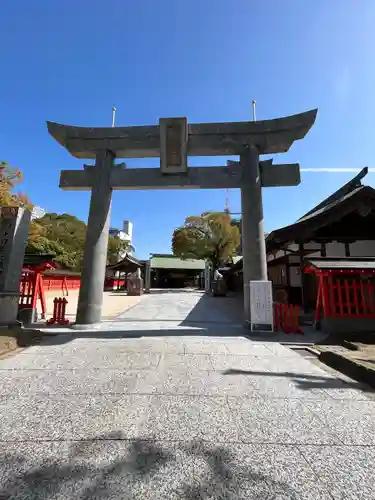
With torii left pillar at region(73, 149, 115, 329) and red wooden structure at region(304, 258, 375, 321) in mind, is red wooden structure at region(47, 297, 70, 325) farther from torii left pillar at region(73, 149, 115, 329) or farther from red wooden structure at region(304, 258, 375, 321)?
red wooden structure at region(304, 258, 375, 321)

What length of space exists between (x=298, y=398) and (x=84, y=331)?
646 cm

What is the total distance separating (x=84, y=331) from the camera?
7930 millimetres

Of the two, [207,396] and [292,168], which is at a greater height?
[292,168]

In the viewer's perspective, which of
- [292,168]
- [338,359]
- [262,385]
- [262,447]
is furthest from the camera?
[292,168]

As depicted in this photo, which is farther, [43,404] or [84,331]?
[84,331]

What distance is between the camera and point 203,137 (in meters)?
9.18

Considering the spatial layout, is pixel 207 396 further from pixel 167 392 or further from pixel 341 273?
pixel 341 273

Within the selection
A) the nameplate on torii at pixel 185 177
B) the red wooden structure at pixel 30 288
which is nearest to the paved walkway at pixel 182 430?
the red wooden structure at pixel 30 288

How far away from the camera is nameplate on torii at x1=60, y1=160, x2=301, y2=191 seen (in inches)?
353

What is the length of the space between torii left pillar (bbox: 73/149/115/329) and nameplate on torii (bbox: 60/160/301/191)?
0.84ft

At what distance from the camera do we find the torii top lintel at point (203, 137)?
8.91m

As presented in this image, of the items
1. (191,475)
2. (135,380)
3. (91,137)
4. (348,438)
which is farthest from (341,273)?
(91,137)

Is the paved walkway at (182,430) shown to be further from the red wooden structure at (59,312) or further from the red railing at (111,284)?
the red railing at (111,284)

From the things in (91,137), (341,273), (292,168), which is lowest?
(341,273)
